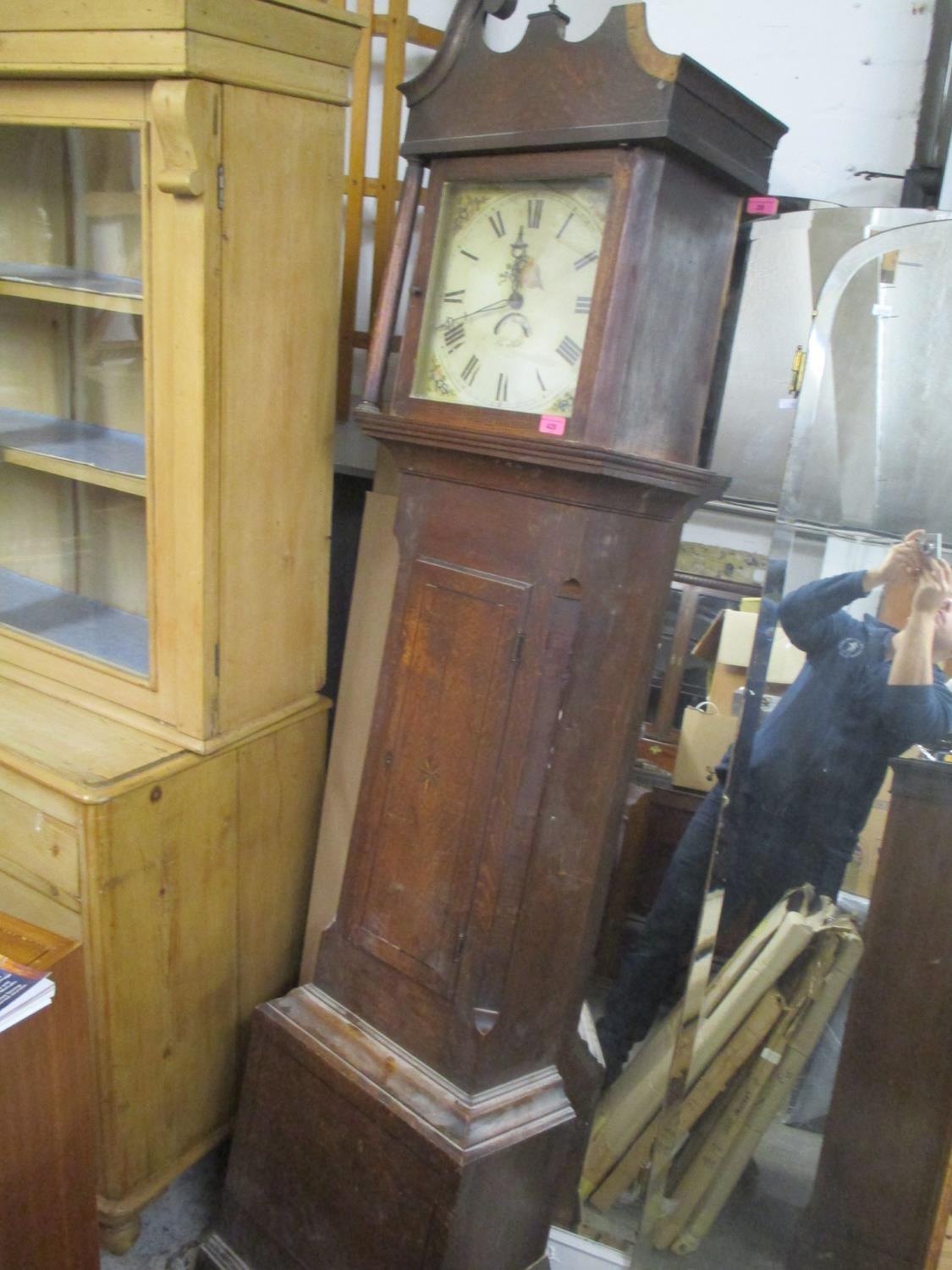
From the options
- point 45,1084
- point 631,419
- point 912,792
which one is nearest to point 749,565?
point 912,792

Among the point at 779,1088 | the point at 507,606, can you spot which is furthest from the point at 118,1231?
the point at 507,606

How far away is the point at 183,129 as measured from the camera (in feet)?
3.58

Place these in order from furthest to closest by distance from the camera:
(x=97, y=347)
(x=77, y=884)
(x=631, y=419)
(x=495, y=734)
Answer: (x=97, y=347) < (x=77, y=884) < (x=495, y=734) < (x=631, y=419)

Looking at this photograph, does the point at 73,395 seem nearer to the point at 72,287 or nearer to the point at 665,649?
the point at 72,287

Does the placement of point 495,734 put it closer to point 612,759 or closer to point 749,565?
point 612,759

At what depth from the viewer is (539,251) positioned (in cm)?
104

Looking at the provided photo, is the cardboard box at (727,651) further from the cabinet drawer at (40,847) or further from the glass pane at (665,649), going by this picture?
the cabinet drawer at (40,847)

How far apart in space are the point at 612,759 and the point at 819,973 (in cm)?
42

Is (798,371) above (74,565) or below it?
above

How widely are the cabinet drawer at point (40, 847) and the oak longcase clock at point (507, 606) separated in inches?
14.8

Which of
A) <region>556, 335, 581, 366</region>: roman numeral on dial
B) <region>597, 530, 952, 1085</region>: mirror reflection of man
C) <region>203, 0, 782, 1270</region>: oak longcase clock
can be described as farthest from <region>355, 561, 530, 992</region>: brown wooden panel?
<region>597, 530, 952, 1085</region>: mirror reflection of man

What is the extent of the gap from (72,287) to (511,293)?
0.77 meters

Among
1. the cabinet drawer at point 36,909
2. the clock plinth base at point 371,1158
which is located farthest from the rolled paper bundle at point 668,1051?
the cabinet drawer at point 36,909

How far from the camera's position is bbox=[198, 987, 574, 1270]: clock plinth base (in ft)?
3.75
